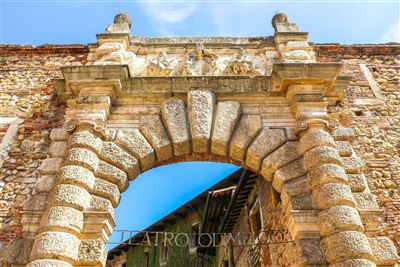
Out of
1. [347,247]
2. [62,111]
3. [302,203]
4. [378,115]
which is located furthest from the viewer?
[378,115]

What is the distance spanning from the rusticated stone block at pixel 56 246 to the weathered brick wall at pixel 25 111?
75 centimetres

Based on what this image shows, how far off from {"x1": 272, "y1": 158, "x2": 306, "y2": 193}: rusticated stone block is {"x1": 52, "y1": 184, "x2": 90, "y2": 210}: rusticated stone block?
2.44 meters

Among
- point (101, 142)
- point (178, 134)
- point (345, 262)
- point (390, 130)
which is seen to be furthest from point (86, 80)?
point (390, 130)

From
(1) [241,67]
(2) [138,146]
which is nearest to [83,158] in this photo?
(2) [138,146]

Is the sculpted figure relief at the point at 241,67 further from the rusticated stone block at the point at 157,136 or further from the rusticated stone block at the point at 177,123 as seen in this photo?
the rusticated stone block at the point at 157,136

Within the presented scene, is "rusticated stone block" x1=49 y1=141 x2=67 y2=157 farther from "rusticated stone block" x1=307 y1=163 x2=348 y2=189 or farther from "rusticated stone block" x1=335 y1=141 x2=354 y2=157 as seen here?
"rusticated stone block" x1=335 y1=141 x2=354 y2=157

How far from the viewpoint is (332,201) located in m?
4.35

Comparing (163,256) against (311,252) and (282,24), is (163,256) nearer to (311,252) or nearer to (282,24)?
(282,24)

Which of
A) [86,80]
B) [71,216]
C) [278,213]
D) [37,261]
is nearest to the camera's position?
[37,261]

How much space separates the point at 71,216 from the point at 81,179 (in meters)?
0.49

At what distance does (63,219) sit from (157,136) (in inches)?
66.4

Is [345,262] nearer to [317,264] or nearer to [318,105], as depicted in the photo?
[317,264]

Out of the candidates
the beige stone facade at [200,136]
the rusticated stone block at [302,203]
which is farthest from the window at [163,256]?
the rusticated stone block at [302,203]

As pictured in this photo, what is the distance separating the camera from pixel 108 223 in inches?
177
